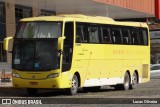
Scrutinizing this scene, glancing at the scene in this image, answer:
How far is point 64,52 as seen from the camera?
66.6 ft

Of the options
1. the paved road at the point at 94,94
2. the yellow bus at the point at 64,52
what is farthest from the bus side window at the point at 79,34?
the paved road at the point at 94,94

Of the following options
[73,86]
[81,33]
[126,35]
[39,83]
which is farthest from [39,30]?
[126,35]

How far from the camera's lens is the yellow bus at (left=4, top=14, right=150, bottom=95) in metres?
20.0

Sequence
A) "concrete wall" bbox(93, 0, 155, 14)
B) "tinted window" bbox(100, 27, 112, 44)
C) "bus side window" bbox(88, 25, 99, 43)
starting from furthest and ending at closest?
"concrete wall" bbox(93, 0, 155, 14) → "tinted window" bbox(100, 27, 112, 44) → "bus side window" bbox(88, 25, 99, 43)

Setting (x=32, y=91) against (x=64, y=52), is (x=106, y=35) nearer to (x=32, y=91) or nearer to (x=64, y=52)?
(x=64, y=52)

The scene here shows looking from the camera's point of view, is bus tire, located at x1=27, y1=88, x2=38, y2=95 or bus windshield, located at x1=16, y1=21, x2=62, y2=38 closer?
bus windshield, located at x1=16, y1=21, x2=62, y2=38

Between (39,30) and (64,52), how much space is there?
4.43ft

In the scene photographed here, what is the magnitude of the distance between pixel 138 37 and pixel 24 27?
7.32m

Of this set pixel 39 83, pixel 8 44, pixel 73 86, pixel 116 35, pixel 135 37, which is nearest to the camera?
pixel 39 83

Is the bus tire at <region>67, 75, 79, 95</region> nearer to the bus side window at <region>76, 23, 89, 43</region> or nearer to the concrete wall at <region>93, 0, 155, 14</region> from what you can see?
the bus side window at <region>76, 23, 89, 43</region>

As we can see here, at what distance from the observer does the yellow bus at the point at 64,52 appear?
789 inches

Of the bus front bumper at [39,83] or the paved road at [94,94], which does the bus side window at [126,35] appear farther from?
the bus front bumper at [39,83]

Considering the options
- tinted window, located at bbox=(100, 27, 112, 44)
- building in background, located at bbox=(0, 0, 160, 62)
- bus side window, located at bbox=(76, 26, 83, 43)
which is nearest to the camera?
bus side window, located at bbox=(76, 26, 83, 43)

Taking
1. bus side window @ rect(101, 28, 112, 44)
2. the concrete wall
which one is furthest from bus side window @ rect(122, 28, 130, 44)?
the concrete wall
